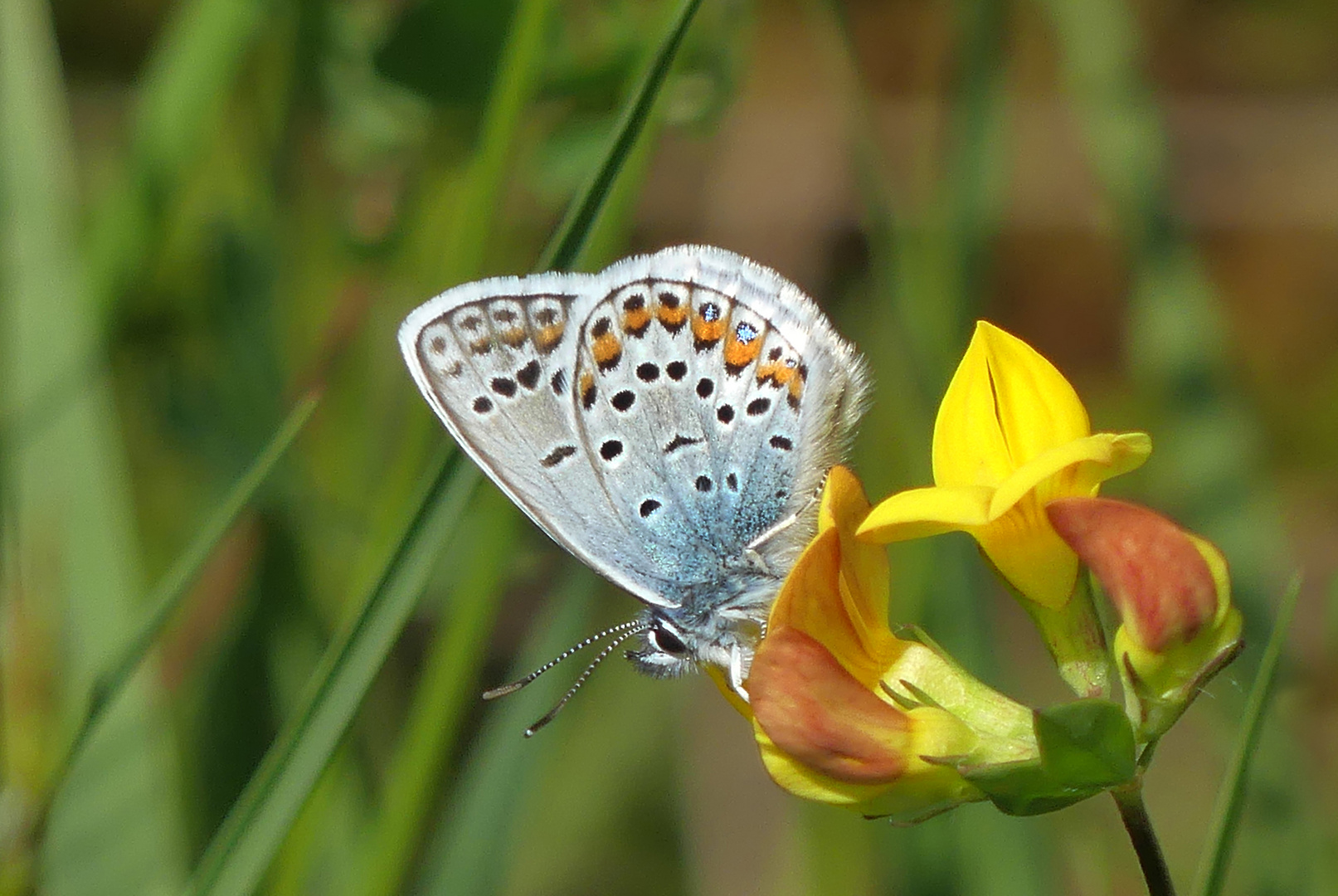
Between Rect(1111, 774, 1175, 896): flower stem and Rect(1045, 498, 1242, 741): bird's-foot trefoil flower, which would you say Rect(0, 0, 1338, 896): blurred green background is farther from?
Rect(1111, 774, 1175, 896): flower stem

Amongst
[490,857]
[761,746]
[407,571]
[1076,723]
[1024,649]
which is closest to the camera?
[1076,723]

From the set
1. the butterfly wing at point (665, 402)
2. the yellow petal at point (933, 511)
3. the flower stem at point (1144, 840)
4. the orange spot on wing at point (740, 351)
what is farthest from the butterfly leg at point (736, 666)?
the flower stem at point (1144, 840)

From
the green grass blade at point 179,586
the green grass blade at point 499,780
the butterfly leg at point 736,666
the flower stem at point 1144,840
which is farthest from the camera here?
the green grass blade at point 499,780

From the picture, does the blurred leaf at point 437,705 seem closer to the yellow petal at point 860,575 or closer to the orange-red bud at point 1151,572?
the yellow petal at point 860,575

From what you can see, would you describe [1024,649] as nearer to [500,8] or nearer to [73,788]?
[500,8]

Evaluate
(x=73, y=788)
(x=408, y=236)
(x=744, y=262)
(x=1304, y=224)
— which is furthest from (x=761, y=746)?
(x=1304, y=224)

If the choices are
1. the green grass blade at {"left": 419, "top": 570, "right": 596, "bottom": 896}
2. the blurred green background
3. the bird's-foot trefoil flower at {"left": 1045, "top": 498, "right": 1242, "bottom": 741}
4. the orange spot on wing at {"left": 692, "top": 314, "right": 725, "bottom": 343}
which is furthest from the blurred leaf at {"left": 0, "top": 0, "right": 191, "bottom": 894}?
the bird's-foot trefoil flower at {"left": 1045, "top": 498, "right": 1242, "bottom": 741}

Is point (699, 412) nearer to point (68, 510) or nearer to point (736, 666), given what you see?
point (736, 666)
